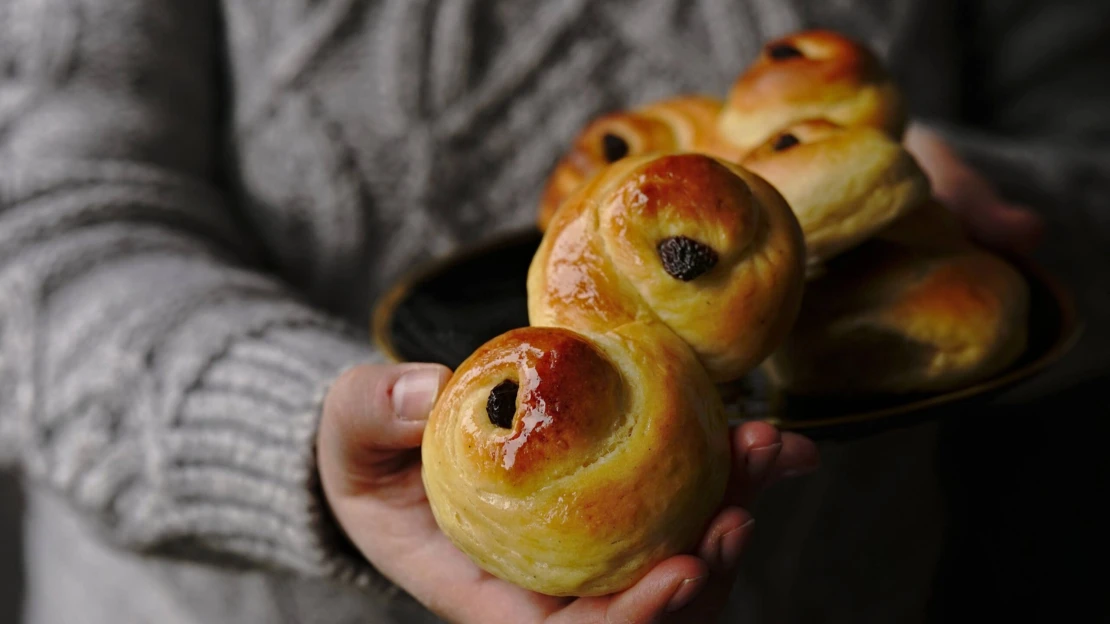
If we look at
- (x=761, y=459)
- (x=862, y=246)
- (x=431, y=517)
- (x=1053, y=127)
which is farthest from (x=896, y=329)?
(x=1053, y=127)

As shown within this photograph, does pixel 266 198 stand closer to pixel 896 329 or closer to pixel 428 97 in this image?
pixel 428 97

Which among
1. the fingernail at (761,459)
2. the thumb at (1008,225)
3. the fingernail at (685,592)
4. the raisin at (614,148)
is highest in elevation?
the raisin at (614,148)

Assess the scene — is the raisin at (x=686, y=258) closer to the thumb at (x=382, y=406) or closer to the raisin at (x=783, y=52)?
the thumb at (x=382, y=406)

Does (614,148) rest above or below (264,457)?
above

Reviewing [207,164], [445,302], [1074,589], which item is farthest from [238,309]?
[1074,589]

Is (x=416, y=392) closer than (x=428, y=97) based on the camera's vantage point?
Yes

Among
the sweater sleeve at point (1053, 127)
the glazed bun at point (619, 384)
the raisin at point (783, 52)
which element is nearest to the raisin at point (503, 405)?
the glazed bun at point (619, 384)
